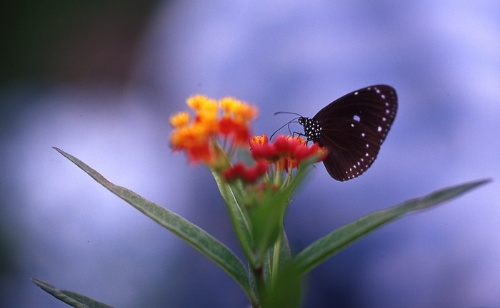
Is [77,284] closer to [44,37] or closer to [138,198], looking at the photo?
[44,37]

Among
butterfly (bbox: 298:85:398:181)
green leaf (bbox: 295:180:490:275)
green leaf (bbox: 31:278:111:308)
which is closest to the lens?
green leaf (bbox: 295:180:490:275)

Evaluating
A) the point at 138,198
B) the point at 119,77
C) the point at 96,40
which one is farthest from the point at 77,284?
the point at 138,198

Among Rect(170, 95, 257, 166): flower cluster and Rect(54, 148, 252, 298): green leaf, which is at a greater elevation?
Rect(170, 95, 257, 166): flower cluster

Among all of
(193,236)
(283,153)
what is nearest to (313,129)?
(283,153)

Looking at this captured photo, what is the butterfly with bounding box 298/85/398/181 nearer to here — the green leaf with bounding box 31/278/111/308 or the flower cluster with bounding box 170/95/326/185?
the flower cluster with bounding box 170/95/326/185

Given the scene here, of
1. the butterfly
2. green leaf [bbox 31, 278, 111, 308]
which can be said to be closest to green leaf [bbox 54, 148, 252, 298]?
green leaf [bbox 31, 278, 111, 308]

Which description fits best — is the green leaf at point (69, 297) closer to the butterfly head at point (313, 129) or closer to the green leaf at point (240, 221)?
the green leaf at point (240, 221)

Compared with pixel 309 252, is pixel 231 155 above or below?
above
